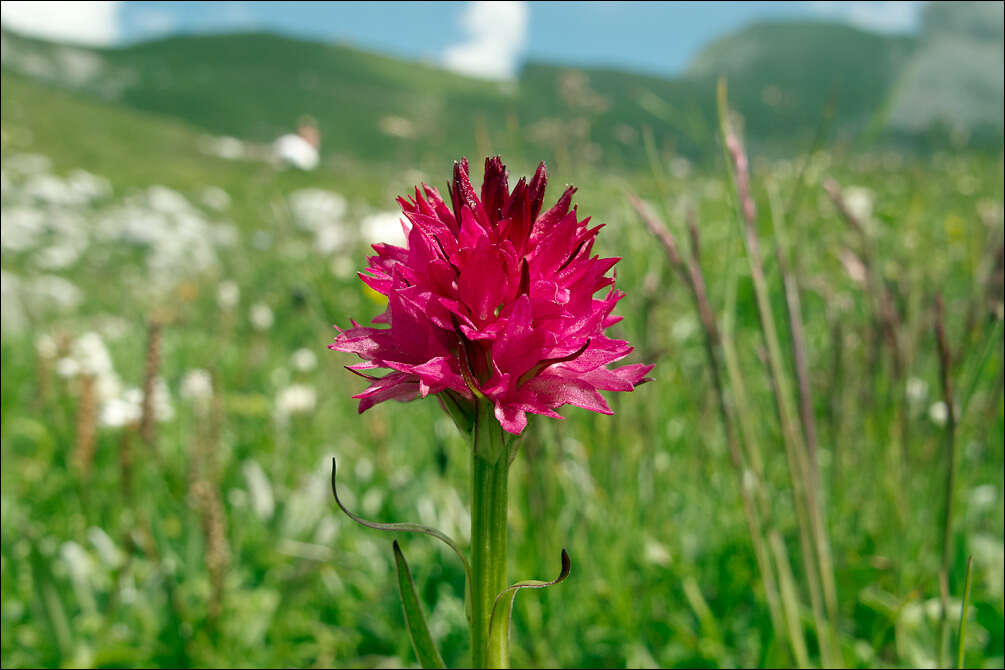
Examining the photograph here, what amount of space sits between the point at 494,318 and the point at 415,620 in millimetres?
362

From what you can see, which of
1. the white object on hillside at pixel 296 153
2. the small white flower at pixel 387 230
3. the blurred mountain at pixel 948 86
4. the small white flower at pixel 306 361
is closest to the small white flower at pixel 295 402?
the small white flower at pixel 306 361

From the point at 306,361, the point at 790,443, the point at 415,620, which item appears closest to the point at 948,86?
the point at 306,361

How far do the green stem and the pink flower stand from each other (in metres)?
0.05

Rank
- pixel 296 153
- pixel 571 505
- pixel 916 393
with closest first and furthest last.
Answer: pixel 571 505, pixel 916 393, pixel 296 153

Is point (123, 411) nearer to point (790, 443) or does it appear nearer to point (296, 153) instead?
point (296, 153)

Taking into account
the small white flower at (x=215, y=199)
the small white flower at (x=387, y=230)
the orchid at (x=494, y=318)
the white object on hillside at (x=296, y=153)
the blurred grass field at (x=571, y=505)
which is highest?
the small white flower at (x=215, y=199)

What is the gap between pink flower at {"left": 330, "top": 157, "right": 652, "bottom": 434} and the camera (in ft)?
2.29

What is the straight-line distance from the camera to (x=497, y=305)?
0.73m

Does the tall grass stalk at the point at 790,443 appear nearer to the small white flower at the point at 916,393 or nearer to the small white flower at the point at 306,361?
the small white flower at the point at 916,393

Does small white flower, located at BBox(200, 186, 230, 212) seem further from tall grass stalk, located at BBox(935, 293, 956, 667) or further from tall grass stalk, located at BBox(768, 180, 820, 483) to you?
tall grass stalk, located at BBox(935, 293, 956, 667)

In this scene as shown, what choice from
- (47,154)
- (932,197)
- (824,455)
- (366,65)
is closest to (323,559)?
(824,455)

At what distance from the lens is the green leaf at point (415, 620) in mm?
772

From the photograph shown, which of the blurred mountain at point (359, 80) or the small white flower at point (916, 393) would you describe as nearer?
the small white flower at point (916, 393)

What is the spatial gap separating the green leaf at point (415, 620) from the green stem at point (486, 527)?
0.16 ft
